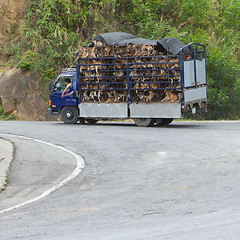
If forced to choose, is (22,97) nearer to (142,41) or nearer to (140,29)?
(140,29)

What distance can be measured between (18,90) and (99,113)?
9.37 metres

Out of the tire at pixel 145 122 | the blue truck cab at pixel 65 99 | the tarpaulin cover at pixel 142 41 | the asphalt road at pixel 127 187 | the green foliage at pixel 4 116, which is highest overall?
the tarpaulin cover at pixel 142 41

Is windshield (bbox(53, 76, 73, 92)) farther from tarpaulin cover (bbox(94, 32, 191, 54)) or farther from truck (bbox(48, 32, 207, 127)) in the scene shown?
tarpaulin cover (bbox(94, 32, 191, 54))

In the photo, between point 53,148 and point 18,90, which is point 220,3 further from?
point 53,148

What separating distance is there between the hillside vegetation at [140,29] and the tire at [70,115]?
7080 millimetres

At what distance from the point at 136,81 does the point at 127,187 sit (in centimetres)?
1141

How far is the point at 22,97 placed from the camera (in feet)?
95.7

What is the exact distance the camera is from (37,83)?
29.5 meters

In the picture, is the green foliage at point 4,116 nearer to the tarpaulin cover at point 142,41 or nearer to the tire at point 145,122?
the tarpaulin cover at point 142,41

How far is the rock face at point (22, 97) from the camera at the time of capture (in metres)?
28.8

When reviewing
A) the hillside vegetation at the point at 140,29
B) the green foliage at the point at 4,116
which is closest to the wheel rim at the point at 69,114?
the hillside vegetation at the point at 140,29

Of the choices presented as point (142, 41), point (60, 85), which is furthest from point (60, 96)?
point (142, 41)

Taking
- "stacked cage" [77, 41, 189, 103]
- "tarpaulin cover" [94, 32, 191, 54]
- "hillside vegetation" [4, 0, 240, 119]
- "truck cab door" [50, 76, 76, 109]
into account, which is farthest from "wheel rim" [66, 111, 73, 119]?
"hillside vegetation" [4, 0, 240, 119]

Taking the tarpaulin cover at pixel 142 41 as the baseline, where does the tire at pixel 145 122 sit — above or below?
below
